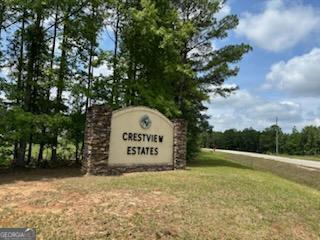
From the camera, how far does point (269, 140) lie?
3632 inches

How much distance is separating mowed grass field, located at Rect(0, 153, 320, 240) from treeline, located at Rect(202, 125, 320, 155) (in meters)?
63.8

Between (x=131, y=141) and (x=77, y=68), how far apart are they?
4.71 meters

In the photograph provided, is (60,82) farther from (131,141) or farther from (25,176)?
(25,176)

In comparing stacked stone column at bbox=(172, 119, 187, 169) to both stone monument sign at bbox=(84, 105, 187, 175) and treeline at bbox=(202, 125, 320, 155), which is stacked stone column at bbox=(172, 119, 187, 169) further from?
treeline at bbox=(202, 125, 320, 155)

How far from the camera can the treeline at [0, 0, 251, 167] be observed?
15.2 meters

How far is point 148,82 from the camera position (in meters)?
19.1

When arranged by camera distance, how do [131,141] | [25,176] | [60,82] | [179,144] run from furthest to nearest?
[179,144] < [60,82] < [131,141] < [25,176]

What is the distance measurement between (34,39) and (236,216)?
11185mm

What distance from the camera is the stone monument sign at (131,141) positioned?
13.7 metres

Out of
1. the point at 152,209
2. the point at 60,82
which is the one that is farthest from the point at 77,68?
the point at 152,209

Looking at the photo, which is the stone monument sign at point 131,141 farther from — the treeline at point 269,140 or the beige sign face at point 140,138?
the treeline at point 269,140

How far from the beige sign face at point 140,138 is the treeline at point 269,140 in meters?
59.6

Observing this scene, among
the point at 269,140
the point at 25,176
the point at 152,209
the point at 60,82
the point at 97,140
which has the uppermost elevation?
the point at 269,140

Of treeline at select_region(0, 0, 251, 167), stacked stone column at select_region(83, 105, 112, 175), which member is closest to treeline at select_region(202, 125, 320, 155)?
treeline at select_region(0, 0, 251, 167)
